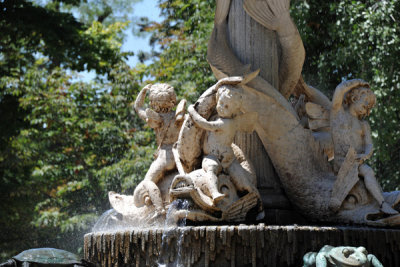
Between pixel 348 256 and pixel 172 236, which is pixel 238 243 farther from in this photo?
pixel 348 256

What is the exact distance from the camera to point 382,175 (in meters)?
16.4

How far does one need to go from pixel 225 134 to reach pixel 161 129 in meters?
1.33

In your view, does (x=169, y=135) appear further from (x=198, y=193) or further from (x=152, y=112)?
(x=198, y=193)

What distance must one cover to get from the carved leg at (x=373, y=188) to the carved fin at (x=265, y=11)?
2.08m

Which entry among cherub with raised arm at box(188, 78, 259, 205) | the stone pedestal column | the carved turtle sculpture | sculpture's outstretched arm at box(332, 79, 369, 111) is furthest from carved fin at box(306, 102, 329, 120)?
the carved turtle sculpture

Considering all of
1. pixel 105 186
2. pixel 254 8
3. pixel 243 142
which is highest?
pixel 254 8

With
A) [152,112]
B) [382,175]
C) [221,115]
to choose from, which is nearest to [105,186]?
[382,175]

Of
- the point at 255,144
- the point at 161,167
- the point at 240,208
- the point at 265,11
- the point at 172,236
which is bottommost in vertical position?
the point at 172,236

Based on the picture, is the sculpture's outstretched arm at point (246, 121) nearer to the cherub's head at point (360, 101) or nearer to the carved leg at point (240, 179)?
the carved leg at point (240, 179)

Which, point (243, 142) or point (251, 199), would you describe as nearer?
point (251, 199)

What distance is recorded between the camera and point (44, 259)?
20.6 feet

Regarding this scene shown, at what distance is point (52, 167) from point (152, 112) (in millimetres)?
11447

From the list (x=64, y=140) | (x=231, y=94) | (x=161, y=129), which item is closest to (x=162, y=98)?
(x=161, y=129)

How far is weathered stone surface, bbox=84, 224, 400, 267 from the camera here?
281 inches
